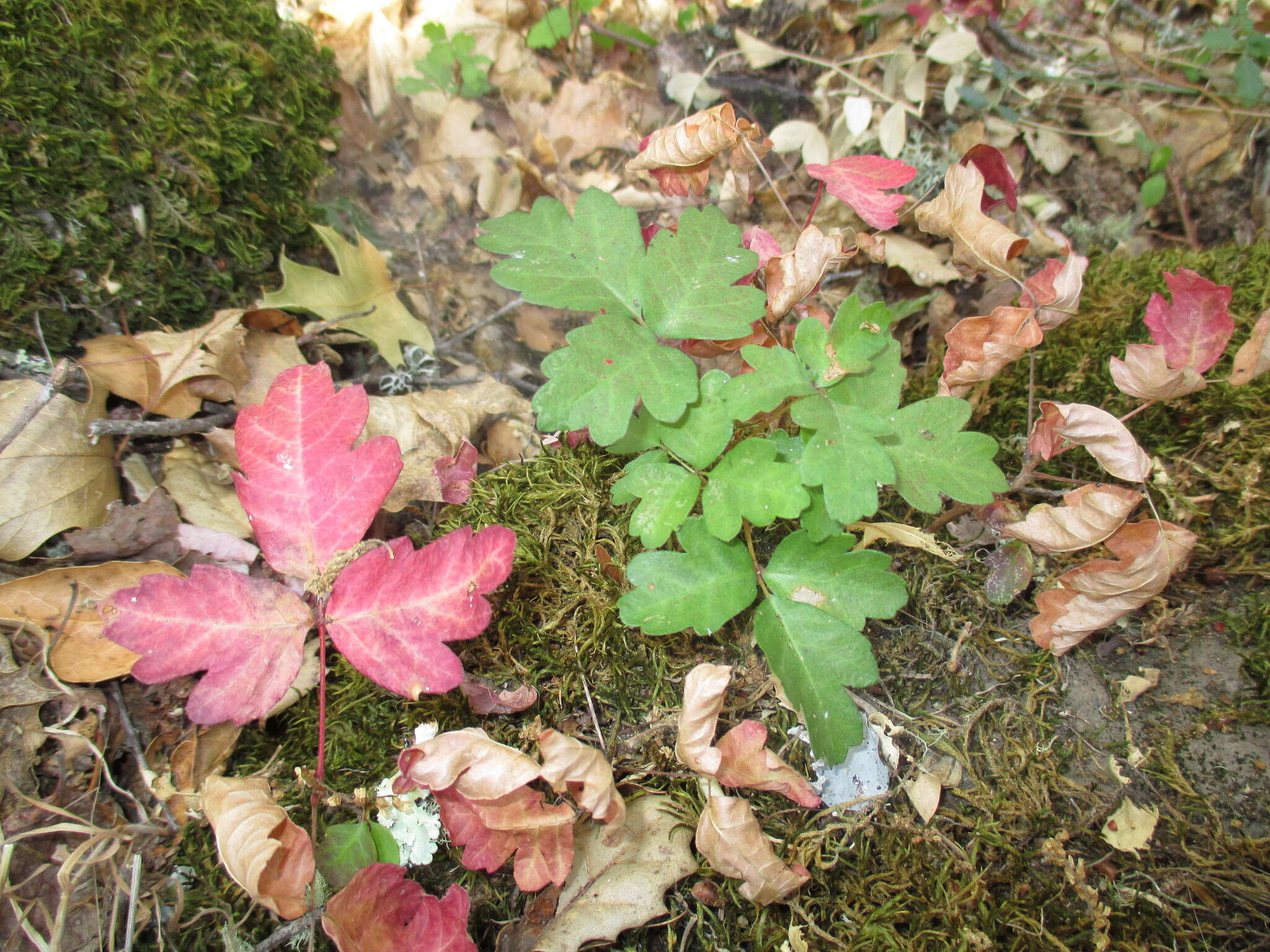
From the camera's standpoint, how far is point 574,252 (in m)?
1.75

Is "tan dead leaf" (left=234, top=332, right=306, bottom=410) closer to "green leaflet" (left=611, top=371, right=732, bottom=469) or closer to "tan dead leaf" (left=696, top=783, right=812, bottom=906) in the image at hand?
"green leaflet" (left=611, top=371, right=732, bottom=469)

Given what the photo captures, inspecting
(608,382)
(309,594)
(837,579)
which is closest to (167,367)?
(309,594)

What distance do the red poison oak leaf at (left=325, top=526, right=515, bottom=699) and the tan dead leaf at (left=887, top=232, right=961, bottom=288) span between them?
2.06 meters

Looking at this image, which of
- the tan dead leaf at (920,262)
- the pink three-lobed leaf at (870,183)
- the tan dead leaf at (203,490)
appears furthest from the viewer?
the tan dead leaf at (920,262)

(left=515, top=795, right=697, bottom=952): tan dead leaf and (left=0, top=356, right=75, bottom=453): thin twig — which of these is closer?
(left=515, top=795, right=697, bottom=952): tan dead leaf

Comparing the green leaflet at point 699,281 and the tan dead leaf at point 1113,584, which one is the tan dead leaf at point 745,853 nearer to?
the tan dead leaf at point 1113,584

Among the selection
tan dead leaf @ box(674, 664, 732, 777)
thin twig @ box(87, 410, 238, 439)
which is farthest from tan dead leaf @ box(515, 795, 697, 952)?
thin twig @ box(87, 410, 238, 439)

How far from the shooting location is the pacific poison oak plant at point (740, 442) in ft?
5.03

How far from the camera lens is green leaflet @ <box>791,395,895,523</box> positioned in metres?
1.49

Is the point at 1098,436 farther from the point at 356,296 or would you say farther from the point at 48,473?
the point at 48,473

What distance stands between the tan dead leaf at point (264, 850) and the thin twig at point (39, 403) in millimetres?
1116

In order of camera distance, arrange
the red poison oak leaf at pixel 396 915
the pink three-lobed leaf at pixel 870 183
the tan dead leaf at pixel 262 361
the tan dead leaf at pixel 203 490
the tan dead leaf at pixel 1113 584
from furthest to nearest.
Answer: the tan dead leaf at pixel 262 361
the tan dead leaf at pixel 203 490
the pink three-lobed leaf at pixel 870 183
the tan dead leaf at pixel 1113 584
the red poison oak leaf at pixel 396 915

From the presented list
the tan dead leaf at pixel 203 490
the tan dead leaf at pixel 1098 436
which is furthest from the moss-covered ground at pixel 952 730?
the tan dead leaf at pixel 203 490

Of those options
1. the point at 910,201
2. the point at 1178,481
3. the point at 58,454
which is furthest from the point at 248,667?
the point at 1178,481
